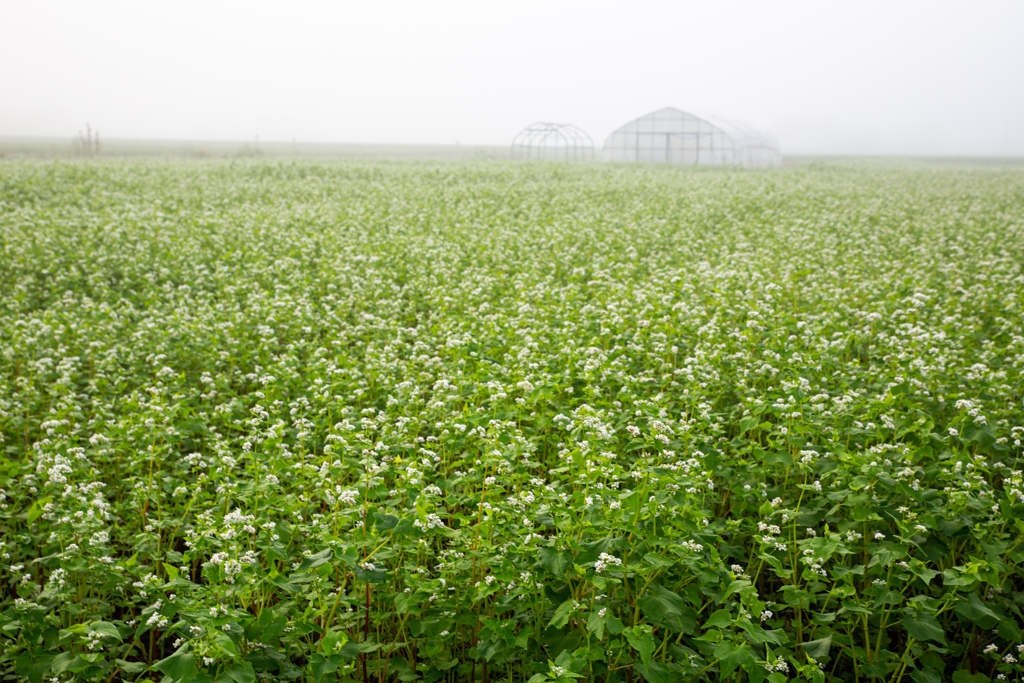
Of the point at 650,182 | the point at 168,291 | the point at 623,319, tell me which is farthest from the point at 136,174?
the point at 623,319

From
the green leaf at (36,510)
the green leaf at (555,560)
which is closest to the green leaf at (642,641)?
the green leaf at (555,560)

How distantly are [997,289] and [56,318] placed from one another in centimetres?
1368

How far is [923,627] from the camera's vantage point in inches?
137

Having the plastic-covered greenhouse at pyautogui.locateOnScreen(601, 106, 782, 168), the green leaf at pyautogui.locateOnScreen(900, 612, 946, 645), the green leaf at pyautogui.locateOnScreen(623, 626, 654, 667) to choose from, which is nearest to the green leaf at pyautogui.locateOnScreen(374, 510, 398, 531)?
the green leaf at pyautogui.locateOnScreen(623, 626, 654, 667)

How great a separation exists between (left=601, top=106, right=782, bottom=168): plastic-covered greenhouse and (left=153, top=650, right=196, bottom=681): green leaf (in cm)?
4367

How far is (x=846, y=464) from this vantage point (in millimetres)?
4297

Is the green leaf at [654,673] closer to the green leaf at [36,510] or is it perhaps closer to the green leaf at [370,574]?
the green leaf at [370,574]

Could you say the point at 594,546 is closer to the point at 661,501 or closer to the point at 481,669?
the point at 661,501

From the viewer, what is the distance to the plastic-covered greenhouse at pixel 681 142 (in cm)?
4241

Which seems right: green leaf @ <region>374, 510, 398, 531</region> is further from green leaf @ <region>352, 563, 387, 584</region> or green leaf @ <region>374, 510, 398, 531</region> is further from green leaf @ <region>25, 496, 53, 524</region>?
green leaf @ <region>25, 496, 53, 524</region>

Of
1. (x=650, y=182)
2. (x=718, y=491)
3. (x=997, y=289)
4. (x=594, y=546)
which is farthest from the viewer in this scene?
(x=650, y=182)

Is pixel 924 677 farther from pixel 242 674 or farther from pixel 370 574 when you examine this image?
pixel 242 674

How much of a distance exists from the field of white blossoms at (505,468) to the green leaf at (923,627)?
0.05ft

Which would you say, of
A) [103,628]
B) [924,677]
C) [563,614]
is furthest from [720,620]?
[103,628]
